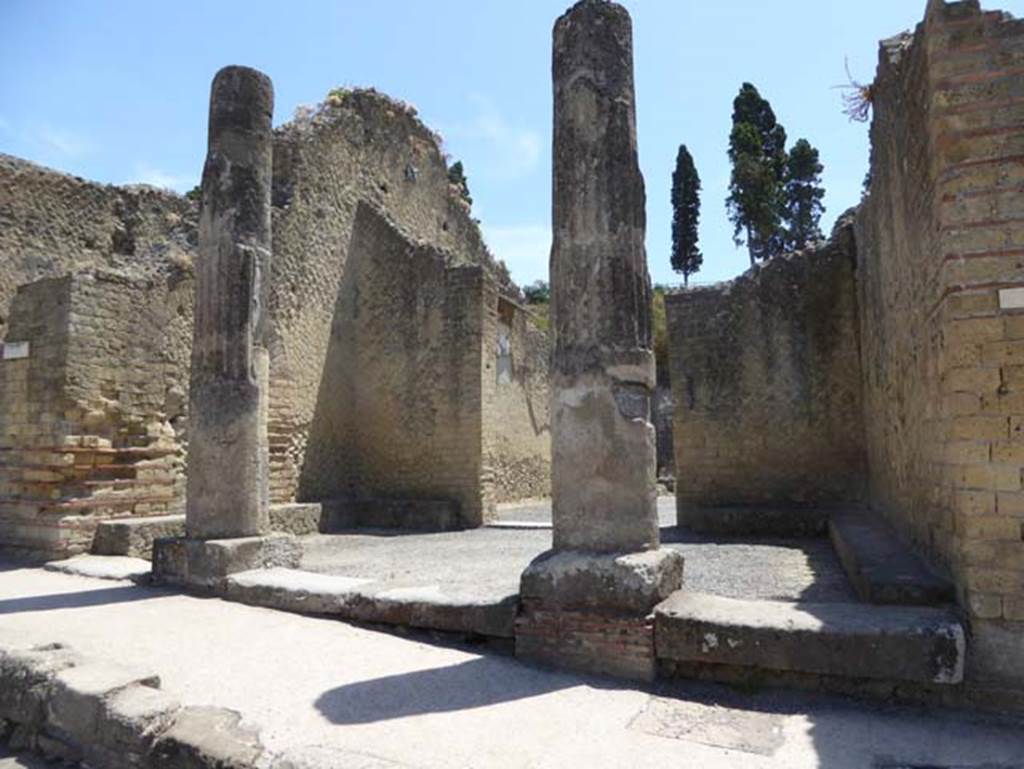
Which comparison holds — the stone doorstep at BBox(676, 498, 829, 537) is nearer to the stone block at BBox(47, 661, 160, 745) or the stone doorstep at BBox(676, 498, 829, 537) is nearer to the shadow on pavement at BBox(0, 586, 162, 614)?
the shadow on pavement at BBox(0, 586, 162, 614)

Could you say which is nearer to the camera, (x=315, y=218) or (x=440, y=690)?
(x=440, y=690)

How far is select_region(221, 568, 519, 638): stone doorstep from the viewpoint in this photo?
15.6ft

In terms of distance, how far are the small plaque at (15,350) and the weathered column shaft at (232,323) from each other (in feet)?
10.3

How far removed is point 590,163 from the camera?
4.90 m

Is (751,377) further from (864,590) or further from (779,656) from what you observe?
(779,656)

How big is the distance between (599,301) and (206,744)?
3.21 m

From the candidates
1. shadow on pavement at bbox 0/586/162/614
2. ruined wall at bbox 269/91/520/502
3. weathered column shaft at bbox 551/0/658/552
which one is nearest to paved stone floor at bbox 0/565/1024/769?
shadow on pavement at bbox 0/586/162/614

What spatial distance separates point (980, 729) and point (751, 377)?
6467mm

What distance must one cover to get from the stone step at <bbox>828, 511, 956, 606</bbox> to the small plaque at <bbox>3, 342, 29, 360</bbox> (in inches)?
355

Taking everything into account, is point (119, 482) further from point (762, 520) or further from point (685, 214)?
point (685, 214)

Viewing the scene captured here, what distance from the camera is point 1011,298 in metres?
3.71

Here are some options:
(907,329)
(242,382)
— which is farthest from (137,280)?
(907,329)

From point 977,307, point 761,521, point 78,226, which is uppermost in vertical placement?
point 78,226

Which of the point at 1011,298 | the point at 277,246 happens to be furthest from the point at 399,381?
the point at 1011,298
